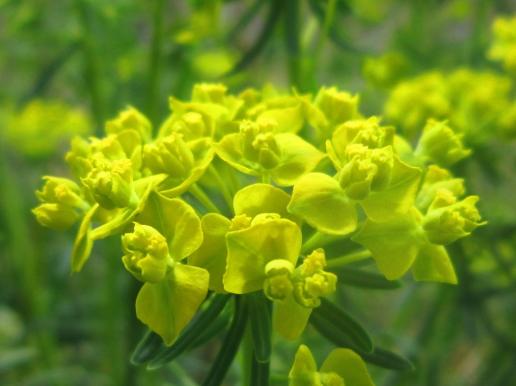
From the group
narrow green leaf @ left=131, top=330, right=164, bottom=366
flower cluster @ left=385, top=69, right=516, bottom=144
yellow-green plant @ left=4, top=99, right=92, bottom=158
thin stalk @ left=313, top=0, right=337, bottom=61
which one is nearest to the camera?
narrow green leaf @ left=131, top=330, right=164, bottom=366

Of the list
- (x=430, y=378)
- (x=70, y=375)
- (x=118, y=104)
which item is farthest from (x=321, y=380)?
(x=118, y=104)

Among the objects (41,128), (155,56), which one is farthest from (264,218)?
(41,128)

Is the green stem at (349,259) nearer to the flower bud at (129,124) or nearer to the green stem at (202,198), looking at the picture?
the green stem at (202,198)

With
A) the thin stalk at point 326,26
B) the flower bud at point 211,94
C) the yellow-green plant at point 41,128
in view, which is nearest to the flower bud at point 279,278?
the flower bud at point 211,94

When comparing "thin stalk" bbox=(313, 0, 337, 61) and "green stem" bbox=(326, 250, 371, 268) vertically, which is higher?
"thin stalk" bbox=(313, 0, 337, 61)

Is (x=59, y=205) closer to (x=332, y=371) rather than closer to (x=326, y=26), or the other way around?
(x=332, y=371)

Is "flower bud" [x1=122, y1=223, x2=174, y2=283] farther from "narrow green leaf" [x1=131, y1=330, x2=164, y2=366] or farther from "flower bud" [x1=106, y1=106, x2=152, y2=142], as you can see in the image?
"flower bud" [x1=106, y1=106, x2=152, y2=142]

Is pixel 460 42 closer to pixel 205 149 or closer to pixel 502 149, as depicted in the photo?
pixel 502 149

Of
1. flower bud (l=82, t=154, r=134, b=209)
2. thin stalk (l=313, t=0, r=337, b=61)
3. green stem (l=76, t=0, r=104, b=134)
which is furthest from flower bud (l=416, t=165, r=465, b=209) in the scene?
green stem (l=76, t=0, r=104, b=134)
